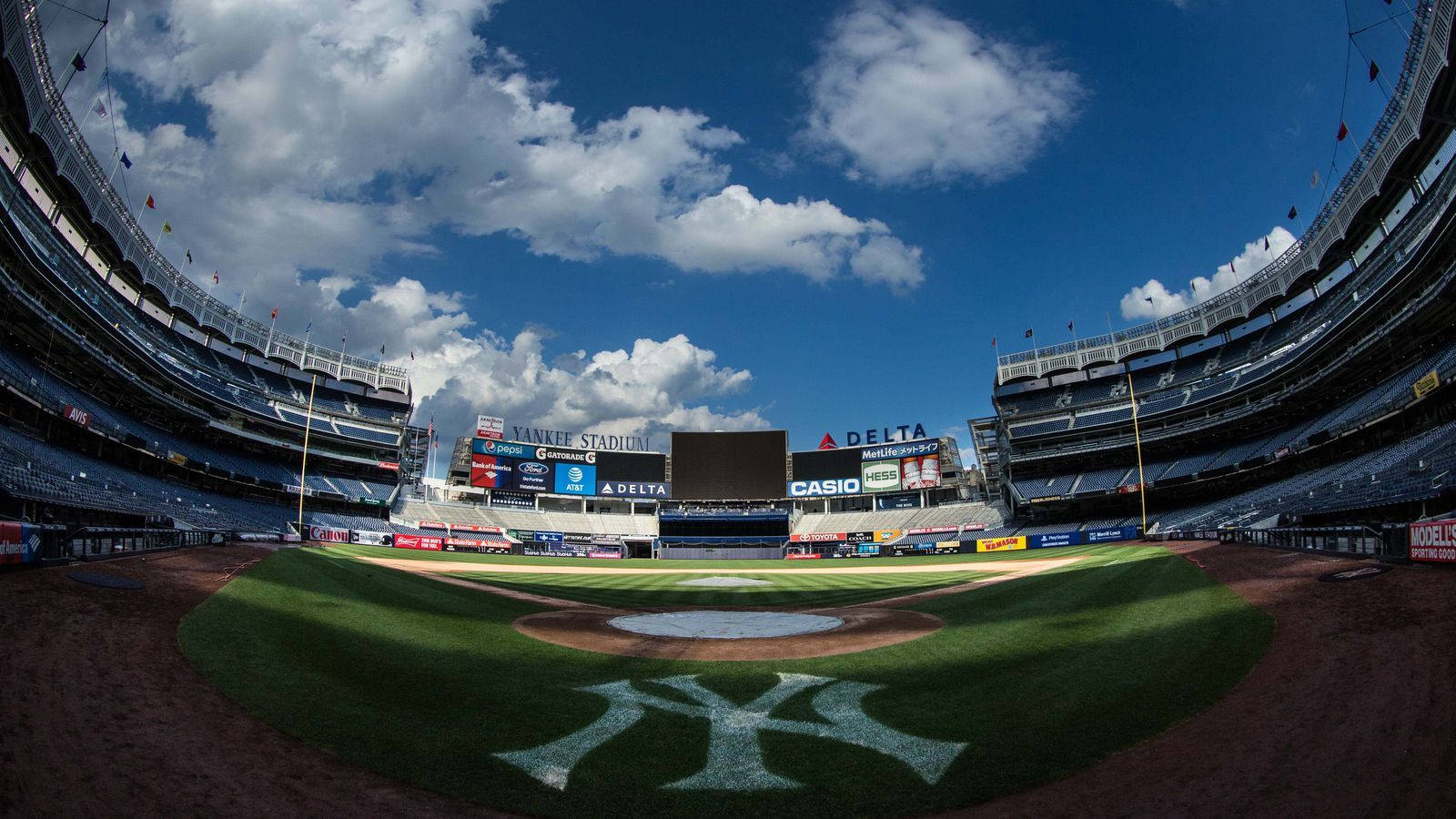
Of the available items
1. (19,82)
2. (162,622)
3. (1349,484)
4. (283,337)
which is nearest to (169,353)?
(283,337)

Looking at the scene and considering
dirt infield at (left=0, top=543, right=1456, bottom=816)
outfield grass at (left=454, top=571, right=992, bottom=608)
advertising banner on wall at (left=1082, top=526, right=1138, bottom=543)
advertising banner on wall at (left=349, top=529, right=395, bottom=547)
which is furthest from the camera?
advertising banner on wall at (left=349, top=529, right=395, bottom=547)

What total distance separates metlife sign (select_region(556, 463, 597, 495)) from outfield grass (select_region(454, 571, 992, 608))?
46.5 m

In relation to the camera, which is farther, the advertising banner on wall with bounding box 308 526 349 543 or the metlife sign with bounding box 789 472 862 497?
the metlife sign with bounding box 789 472 862 497

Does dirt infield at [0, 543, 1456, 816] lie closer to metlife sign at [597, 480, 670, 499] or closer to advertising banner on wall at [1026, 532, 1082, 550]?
advertising banner on wall at [1026, 532, 1082, 550]

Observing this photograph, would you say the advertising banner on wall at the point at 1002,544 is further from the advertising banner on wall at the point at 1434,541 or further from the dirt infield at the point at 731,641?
the dirt infield at the point at 731,641

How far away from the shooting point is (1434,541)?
15062 mm

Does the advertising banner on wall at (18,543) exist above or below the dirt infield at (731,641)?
above

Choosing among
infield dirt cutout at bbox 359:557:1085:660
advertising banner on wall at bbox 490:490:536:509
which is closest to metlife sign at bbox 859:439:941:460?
advertising banner on wall at bbox 490:490:536:509

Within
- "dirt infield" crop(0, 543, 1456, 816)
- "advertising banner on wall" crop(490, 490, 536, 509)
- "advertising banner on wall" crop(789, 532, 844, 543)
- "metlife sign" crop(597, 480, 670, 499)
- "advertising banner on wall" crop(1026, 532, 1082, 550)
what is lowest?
"advertising banner on wall" crop(789, 532, 844, 543)

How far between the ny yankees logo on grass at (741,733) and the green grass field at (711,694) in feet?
0.27

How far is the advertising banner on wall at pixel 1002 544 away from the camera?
5978 centimetres

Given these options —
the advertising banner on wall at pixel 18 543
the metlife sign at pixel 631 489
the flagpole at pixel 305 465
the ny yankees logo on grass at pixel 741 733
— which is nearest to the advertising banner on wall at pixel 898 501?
the metlife sign at pixel 631 489

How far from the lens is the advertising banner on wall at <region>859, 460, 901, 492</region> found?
261ft

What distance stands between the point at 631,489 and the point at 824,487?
2518 centimetres
